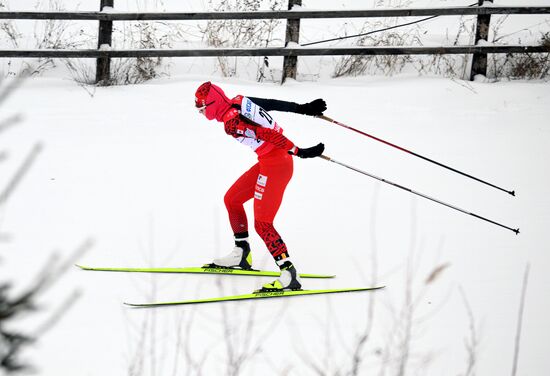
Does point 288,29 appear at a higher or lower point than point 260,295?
higher

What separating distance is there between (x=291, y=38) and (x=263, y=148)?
4.28m

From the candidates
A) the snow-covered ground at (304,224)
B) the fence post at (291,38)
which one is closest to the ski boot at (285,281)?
the snow-covered ground at (304,224)

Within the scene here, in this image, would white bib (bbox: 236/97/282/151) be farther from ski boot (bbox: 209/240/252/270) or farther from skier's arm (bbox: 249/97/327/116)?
ski boot (bbox: 209/240/252/270)

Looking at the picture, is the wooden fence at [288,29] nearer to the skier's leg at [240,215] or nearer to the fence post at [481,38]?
the fence post at [481,38]

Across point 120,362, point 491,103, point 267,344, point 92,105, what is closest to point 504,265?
point 267,344

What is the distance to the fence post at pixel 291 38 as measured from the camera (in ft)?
31.8

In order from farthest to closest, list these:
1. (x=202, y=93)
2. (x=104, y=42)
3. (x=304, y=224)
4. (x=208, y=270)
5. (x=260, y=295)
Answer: (x=104, y=42) → (x=304, y=224) → (x=208, y=270) → (x=202, y=93) → (x=260, y=295)

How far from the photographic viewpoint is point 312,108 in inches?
236

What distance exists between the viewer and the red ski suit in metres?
5.71

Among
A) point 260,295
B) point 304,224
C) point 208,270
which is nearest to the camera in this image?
point 260,295

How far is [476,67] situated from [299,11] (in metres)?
2.53

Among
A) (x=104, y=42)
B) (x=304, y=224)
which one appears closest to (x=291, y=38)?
(x=104, y=42)

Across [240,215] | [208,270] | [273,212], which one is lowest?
[208,270]

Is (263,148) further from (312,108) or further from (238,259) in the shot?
(238,259)
